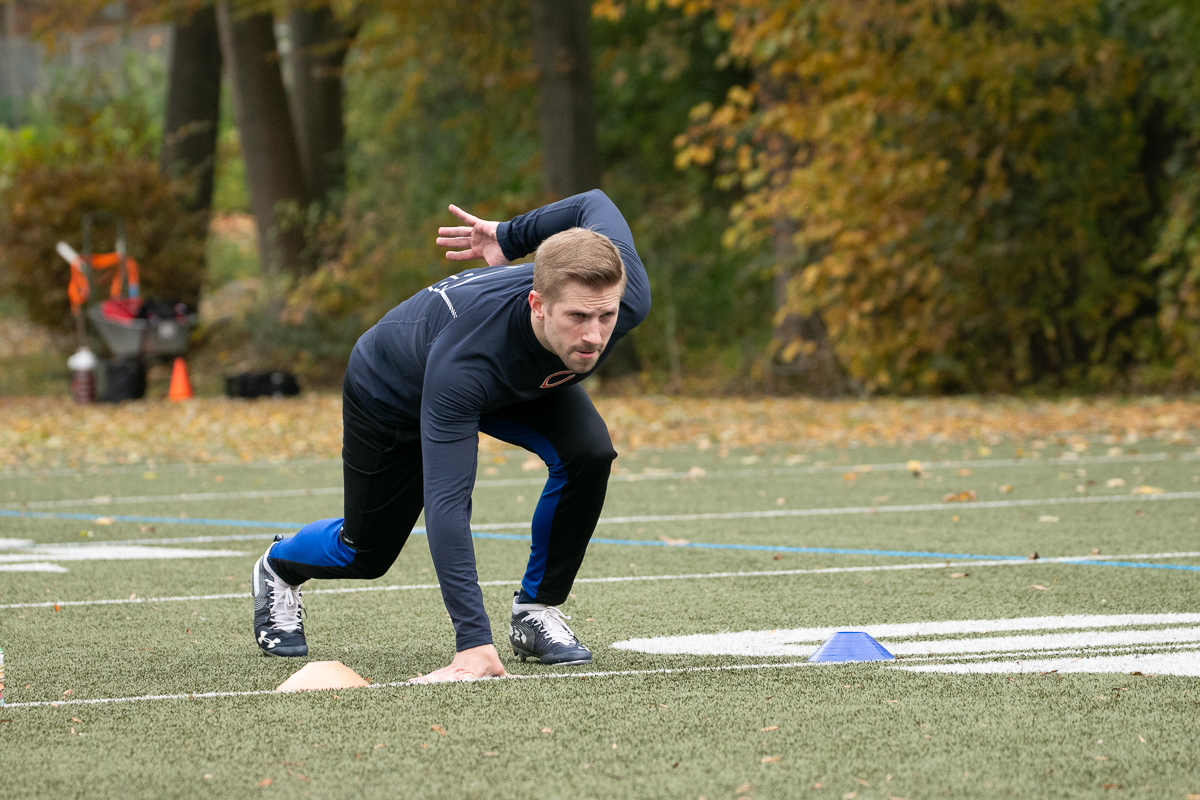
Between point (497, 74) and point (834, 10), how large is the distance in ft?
23.9

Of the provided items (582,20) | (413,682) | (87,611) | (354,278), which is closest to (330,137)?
(354,278)

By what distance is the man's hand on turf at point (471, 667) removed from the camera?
13.6 feet

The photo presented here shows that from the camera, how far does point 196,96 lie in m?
25.4

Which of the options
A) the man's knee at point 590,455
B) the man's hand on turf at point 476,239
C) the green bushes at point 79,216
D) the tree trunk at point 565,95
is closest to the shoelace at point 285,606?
the man's knee at point 590,455

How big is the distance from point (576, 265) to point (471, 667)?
3.86ft

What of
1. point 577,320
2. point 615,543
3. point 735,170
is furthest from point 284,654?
point 735,170

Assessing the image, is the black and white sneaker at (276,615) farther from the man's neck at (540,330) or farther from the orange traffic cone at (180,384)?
the orange traffic cone at (180,384)

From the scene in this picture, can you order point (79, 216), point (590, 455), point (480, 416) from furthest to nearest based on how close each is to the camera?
point (79, 216), point (590, 455), point (480, 416)

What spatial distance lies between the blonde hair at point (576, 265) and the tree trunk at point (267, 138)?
64.7ft

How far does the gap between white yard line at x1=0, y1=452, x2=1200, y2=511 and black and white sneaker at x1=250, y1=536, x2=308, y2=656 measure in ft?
16.5

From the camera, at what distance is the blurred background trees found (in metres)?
16.6

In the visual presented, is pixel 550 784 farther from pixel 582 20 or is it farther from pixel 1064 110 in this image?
pixel 582 20

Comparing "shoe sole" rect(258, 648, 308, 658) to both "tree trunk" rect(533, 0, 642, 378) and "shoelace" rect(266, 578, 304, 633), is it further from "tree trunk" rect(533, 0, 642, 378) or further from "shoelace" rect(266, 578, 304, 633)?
"tree trunk" rect(533, 0, 642, 378)

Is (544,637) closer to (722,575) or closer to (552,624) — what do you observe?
(552,624)
